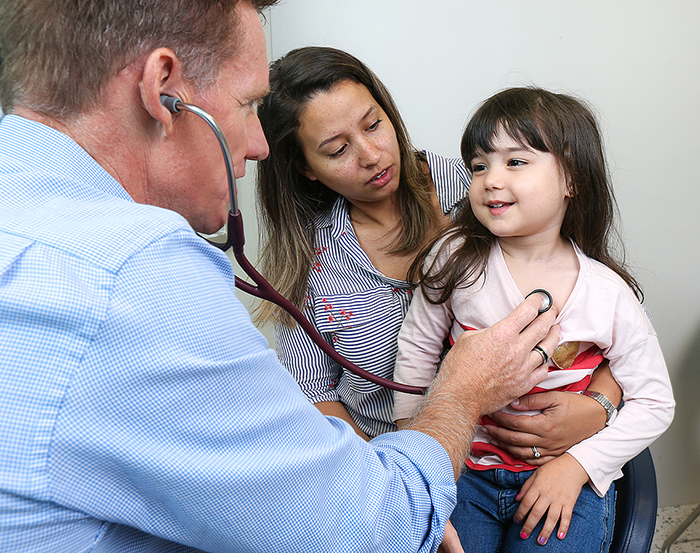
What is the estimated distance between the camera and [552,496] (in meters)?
1.11

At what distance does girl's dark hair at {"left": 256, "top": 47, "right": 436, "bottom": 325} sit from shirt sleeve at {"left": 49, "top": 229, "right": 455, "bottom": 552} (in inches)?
29.1

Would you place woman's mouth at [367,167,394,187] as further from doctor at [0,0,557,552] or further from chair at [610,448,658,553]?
chair at [610,448,658,553]

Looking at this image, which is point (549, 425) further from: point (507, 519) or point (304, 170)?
point (304, 170)

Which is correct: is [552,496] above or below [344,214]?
below

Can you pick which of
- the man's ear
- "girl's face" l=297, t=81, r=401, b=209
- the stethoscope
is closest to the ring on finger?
the stethoscope

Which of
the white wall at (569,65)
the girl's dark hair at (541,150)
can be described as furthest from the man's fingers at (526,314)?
the white wall at (569,65)

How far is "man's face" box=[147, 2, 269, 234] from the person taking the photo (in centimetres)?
83

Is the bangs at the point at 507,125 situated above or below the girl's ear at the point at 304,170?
above

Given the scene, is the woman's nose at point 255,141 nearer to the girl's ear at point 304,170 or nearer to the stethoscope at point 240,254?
the stethoscope at point 240,254

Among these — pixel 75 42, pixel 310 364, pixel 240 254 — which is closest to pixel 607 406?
Result: pixel 310 364

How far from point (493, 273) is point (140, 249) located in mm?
831

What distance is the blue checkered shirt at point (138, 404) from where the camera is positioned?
0.54 m

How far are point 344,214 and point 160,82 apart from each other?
0.75m

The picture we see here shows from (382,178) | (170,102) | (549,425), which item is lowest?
(549,425)
